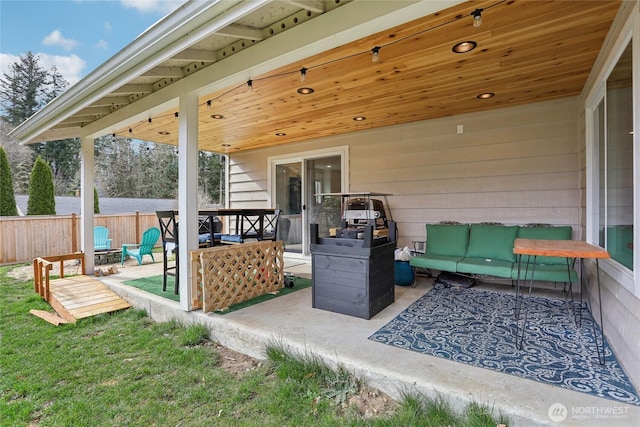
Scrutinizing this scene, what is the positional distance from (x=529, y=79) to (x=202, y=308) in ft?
13.8

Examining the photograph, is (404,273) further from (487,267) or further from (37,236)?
(37,236)

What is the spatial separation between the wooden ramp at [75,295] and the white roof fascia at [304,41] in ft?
8.33

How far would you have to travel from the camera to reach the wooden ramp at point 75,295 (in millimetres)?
3650

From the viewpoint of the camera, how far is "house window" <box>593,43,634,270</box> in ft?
6.67

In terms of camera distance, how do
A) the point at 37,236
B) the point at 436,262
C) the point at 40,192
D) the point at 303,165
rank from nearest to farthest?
the point at 436,262
the point at 303,165
the point at 37,236
the point at 40,192

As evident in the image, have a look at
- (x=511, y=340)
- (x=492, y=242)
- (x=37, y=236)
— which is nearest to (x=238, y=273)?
(x=511, y=340)

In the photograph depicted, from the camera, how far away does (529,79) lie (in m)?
3.24

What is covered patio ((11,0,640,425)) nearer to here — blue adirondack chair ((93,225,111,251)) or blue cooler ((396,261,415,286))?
blue cooler ((396,261,415,286))

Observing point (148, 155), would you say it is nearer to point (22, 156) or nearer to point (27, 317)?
point (22, 156)

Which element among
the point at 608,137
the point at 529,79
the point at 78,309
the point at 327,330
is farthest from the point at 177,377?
the point at 529,79

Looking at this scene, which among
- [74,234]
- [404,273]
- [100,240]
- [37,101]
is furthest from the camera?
[37,101]

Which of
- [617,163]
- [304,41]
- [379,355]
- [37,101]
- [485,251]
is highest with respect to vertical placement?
[37,101]

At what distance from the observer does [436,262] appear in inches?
153

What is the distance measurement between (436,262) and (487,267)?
58 centimetres
